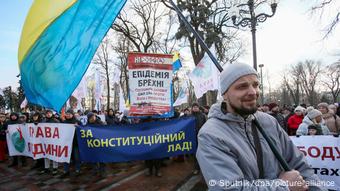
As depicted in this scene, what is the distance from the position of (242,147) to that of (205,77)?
8.14 metres

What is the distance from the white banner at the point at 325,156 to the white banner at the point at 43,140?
17.9ft

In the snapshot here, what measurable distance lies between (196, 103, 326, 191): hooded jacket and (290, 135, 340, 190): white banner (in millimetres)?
3353

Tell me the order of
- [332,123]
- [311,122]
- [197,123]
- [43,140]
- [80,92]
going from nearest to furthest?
[311,122]
[332,123]
[197,123]
[43,140]
[80,92]

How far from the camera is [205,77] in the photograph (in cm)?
979

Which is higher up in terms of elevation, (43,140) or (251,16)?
(251,16)

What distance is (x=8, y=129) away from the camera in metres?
9.55

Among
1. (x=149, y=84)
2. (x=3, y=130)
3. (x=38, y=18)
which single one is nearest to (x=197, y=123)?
(x=149, y=84)

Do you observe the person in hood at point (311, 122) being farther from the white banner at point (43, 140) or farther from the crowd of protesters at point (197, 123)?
the white banner at point (43, 140)

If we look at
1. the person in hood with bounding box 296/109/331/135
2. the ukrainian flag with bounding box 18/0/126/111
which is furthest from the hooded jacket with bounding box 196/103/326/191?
the person in hood with bounding box 296/109/331/135

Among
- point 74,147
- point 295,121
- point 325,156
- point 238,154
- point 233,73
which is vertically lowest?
point 74,147

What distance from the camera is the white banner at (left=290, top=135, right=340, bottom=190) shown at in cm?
463

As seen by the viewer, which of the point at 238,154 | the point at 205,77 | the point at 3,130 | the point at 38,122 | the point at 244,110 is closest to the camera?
the point at 238,154

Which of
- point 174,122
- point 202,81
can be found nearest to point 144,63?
point 174,122

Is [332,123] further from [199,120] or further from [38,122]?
[38,122]
